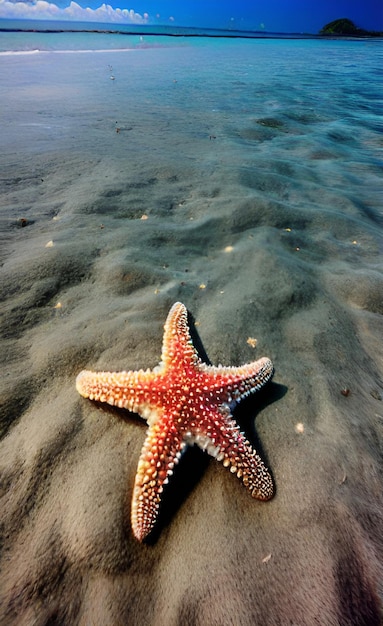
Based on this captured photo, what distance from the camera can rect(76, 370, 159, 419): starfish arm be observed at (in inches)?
99.7

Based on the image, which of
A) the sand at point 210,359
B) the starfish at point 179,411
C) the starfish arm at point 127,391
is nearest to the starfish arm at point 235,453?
the starfish at point 179,411

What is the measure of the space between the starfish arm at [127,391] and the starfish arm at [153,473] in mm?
220

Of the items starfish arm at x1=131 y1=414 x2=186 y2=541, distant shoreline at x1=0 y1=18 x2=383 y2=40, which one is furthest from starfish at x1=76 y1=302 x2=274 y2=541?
distant shoreline at x1=0 y1=18 x2=383 y2=40

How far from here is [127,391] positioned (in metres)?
2.55

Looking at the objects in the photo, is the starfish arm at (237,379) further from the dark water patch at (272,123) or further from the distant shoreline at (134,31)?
the distant shoreline at (134,31)

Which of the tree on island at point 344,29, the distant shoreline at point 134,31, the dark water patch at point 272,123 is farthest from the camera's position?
the tree on island at point 344,29

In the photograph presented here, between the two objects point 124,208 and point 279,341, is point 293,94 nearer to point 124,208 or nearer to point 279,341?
point 124,208

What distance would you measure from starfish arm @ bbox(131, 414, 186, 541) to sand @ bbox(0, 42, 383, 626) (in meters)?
0.19

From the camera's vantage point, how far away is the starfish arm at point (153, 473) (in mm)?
2131

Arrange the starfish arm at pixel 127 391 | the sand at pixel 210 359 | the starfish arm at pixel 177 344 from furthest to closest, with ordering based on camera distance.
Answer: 1. the starfish arm at pixel 177 344
2. the starfish arm at pixel 127 391
3. the sand at pixel 210 359

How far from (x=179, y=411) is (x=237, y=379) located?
0.57 m

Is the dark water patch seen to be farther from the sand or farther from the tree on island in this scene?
the tree on island

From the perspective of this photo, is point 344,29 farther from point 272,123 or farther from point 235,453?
point 235,453

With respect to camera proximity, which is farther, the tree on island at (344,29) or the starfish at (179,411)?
the tree on island at (344,29)
